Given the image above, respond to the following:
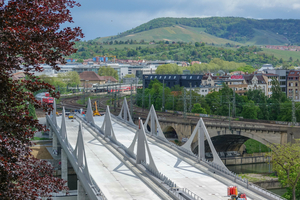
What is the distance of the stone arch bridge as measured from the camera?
68.2m

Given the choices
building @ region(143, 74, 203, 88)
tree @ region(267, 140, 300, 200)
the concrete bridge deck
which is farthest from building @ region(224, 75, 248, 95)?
the concrete bridge deck

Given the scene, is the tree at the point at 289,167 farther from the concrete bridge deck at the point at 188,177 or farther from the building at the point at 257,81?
the building at the point at 257,81

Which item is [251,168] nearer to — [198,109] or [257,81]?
[198,109]

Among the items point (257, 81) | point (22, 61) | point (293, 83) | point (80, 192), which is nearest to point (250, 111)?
point (257, 81)

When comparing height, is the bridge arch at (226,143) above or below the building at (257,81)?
below

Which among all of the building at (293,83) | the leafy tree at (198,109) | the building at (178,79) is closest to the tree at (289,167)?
the leafy tree at (198,109)

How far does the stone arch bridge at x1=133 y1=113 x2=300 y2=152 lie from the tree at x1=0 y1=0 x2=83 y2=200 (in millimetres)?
57976

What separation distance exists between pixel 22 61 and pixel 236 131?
2586 inches

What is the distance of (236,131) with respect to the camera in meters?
76.0

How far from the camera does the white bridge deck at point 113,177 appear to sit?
34.1m

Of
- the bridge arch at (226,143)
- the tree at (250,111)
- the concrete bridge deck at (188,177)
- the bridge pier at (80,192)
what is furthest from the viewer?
the tree at (250,111)

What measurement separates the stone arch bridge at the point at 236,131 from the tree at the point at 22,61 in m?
58.0

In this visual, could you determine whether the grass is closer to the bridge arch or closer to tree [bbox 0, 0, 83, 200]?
the bridge arch

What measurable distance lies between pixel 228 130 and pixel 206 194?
45531 millimetres
